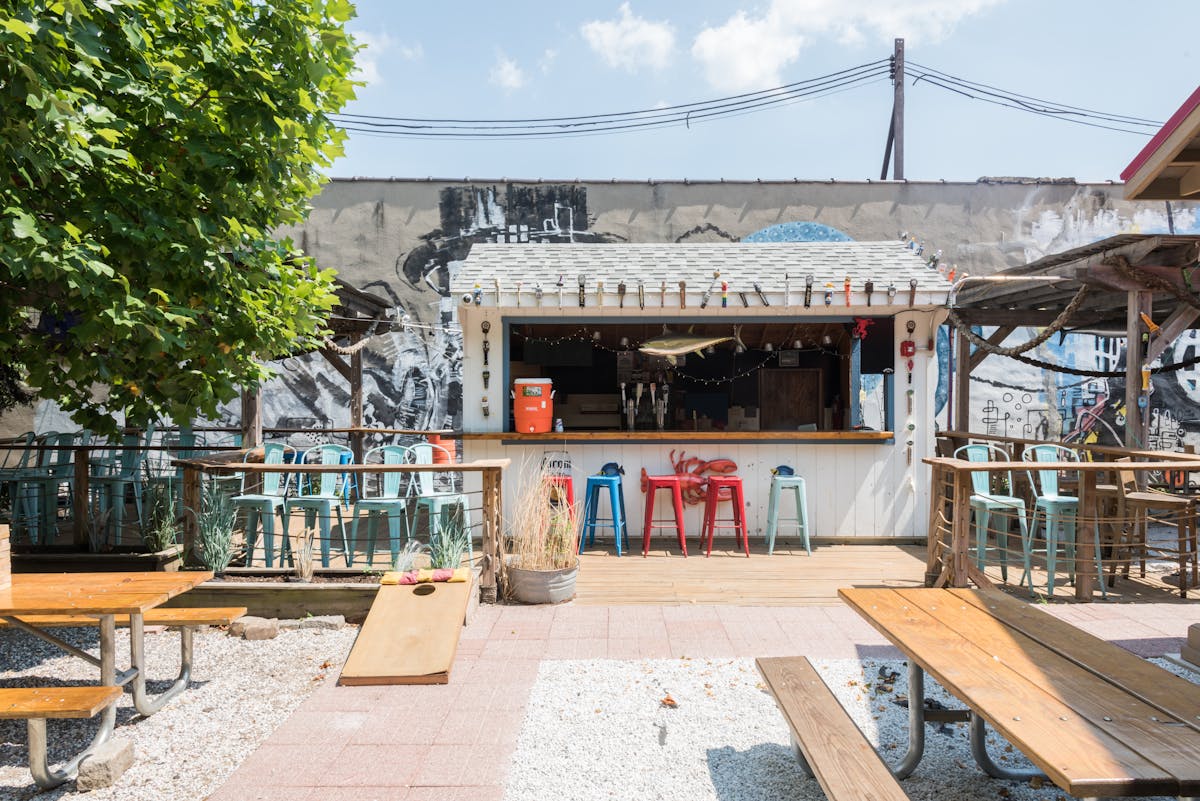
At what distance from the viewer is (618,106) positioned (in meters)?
16.2

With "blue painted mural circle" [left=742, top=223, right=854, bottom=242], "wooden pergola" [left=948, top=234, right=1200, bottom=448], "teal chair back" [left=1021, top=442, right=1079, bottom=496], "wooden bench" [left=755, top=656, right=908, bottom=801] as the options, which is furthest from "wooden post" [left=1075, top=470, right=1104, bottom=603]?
"blue painted mural circle" [left=742, top=223, right=854, bottom=242]

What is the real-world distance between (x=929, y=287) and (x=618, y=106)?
10.8 metres

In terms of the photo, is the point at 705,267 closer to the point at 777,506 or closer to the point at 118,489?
the point at 777,506

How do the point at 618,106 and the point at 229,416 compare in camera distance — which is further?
the point at 618,106

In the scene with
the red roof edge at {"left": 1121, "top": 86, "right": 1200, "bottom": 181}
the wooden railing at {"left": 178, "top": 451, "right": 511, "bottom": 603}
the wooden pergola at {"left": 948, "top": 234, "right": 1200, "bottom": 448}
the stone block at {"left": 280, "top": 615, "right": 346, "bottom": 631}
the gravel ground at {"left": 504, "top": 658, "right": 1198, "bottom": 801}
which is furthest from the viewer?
the wooden pergola at {"left": 948, "top": 234, "right": 1200, "bottom": 448}

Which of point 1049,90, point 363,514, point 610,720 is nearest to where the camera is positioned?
point 610,720

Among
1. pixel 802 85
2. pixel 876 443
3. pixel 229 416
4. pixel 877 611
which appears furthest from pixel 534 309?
pixel 802 85

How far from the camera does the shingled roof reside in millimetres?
7234

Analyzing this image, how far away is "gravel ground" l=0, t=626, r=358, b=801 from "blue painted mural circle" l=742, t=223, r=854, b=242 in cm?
1026

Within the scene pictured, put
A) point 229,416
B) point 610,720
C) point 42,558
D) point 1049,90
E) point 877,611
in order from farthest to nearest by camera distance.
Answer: point 1049,90 → point 229,416 → point 42,558 → point 610,720 → point 877,611

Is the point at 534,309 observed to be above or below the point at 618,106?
below

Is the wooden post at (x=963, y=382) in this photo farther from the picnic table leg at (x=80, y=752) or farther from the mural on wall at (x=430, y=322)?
the picnic table leg at (x=80, y=752)

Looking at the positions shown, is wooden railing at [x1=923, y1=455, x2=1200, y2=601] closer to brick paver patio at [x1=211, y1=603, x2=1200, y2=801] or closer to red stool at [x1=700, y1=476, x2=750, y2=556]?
brick paver patio at [x1=211, y1=603, x2=1200, y2=801]

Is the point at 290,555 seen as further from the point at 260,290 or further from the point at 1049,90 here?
the point at 1049,90
